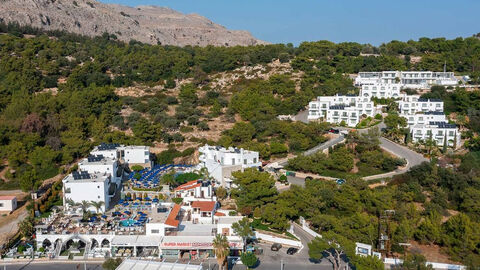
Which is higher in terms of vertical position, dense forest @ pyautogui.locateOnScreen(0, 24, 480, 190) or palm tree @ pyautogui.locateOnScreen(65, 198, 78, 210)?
dense forest @ pyautogui.locateOnScreen(0, 24, 480, 190)

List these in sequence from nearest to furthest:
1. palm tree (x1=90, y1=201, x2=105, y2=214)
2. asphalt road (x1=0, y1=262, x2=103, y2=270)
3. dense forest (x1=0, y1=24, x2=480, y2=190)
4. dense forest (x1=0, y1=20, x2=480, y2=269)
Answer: asphalt road (x1=0, y1=262, x2=103, y2=270) < dense forest (x1=0, y1=20, x2=480, y2=269) < palm tree (x1=90, y1=201, x2=105, y2=214) < dense forest (x1=0, y1=24, x2=480, y2=190)

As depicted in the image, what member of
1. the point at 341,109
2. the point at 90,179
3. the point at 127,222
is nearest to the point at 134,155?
the point at 90,179

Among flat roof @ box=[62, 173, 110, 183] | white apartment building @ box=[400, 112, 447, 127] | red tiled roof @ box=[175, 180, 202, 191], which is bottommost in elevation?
red tiled roof @ box=[175, 180, 202, 191]

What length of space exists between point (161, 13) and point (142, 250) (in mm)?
141055

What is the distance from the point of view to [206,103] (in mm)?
54281

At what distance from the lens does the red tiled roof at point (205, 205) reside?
26.7 meters

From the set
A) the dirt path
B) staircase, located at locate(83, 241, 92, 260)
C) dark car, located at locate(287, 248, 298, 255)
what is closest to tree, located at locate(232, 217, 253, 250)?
dark car, located at locate(287, 248, 298, 255)

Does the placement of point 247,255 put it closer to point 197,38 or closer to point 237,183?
point 237,183

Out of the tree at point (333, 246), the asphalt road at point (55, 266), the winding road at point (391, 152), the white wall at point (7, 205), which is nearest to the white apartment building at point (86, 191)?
the white wall at point (7, 205)

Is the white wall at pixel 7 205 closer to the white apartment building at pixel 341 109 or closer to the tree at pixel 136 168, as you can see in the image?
the tree at pixel 136 168

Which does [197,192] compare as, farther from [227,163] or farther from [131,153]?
[131,153]

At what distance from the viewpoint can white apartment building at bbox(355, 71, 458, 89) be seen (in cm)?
5534

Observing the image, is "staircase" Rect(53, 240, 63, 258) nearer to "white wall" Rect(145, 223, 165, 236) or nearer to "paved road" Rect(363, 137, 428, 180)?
"white wall" Rect(145, 223, 165, 236)

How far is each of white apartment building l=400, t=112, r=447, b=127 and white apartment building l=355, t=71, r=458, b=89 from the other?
11.5m
